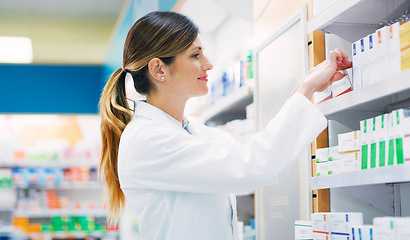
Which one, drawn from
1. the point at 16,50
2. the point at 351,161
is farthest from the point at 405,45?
the point at 16,50

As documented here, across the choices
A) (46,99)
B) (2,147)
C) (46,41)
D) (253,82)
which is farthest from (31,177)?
(253,82)

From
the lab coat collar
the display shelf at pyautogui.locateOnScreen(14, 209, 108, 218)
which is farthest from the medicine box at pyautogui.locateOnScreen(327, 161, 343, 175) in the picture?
the display shelf at pyautogui.locateOnScreen(14, 209, 108, 218)

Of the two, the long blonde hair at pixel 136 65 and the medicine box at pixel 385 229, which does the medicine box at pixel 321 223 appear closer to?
the medicine box at pixel 385 229

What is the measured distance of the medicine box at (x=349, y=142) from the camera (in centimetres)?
187

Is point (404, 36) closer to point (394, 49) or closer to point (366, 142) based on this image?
point (394, 49)

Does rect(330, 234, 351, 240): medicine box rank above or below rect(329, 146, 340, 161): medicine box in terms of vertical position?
below

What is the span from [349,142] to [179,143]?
2.06ft

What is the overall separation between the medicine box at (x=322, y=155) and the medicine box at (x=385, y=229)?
0.52 m

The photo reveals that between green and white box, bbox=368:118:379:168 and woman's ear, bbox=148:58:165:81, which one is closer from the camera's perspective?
green and white box, bbox=368:118:379:168

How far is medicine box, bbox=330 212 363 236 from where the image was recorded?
1.82 meters

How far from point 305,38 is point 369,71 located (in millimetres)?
652

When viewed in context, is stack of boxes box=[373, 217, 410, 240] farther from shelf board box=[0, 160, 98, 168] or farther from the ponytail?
shelf board box=[0, 160, 98, 168]

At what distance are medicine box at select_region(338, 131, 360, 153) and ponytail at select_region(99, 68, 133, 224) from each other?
0.87 meters

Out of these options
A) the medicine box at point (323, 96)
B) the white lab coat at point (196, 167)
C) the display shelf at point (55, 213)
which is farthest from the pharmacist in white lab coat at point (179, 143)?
the display shelf at point (55, 213)
